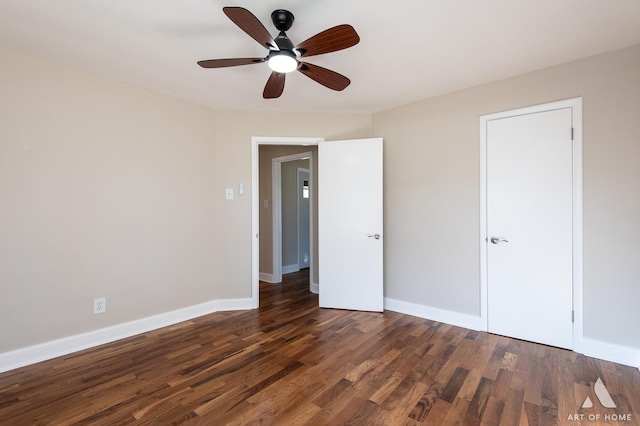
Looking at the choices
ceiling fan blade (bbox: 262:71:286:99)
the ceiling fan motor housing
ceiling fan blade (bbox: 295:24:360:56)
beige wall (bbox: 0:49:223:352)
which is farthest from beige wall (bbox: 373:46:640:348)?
beige wall (bbox: 0:49:223:352)

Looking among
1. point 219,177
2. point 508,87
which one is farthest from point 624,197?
point 219,177

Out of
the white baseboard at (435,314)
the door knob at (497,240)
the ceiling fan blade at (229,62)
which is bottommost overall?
the white baseboard at (435,314)

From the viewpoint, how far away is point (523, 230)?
8.82ft

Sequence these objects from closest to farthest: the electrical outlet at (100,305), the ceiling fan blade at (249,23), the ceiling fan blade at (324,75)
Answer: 1. the ceiling fan blade at (249,23)
2. the ceiling fan blade at (324,75)
3. the electrical outlet at (100,305)

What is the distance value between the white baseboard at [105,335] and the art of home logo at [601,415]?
2985 mm

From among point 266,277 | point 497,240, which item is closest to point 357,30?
point 497,240

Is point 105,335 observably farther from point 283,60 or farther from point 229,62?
point 283,60

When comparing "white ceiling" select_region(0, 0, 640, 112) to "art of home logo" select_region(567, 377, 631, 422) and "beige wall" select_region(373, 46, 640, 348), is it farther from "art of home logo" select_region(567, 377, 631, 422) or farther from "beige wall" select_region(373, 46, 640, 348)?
"art of home logo" select_region(567, 377, 631, 422)

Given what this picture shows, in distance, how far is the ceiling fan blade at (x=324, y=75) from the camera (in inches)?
81.3

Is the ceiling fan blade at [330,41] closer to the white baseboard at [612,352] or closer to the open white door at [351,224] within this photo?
the open white door at [351,224]

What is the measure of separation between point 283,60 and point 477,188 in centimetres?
219

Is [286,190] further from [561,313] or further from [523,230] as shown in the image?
[561,313]

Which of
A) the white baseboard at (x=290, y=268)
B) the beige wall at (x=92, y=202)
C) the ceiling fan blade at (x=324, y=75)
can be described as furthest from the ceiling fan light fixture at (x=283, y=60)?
the white baseboard at (x=290, y=268)

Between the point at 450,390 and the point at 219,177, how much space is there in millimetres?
3079
